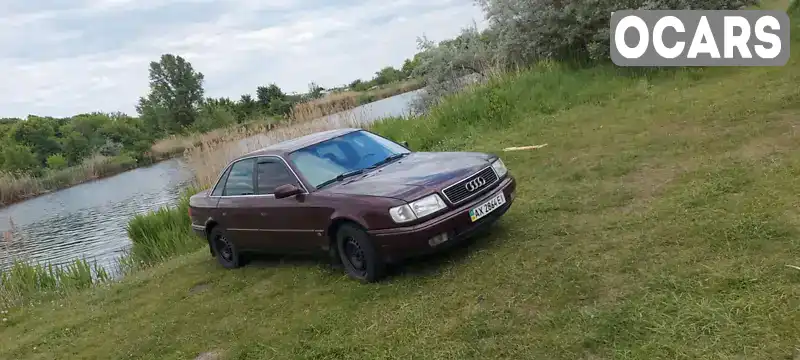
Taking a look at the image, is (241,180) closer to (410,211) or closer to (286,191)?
(286,191)

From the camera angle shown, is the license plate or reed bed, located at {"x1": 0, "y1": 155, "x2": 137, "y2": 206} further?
reed bed, located at {"x1": 0, "y1": 155, "x2": 137, "y2": 206}

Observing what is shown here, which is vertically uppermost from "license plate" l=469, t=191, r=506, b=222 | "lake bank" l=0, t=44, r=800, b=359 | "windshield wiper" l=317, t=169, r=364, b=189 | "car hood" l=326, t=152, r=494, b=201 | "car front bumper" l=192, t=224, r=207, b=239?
"windshield wiper" l=317, t=169, r=364, b=189

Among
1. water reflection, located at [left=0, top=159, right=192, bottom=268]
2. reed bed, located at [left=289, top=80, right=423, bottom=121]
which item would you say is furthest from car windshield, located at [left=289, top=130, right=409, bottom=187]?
reed bed, located at [left=289, top=80, right=423, bottom=121]

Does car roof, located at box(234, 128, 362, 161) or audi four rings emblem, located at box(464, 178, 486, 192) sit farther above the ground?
car roof, located at box(234, 128, 362, 161)

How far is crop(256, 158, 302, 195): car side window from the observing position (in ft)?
21.2

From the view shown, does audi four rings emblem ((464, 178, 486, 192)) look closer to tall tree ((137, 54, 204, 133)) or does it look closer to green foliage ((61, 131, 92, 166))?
green foliage ((61, 131, 92, 166))

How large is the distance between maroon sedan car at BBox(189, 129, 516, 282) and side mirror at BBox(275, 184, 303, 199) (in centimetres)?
1

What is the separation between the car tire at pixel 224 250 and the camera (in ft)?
25.0

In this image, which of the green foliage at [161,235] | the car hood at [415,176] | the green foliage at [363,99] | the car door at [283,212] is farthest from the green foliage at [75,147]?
the car hood at [415,176]

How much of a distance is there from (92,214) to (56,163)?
82.8ft

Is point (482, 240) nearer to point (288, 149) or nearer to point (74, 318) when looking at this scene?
point (288, 149)

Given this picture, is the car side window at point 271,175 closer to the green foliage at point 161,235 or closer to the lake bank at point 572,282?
the lake bank at point 572,282

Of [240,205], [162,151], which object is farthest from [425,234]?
A: [162,151]

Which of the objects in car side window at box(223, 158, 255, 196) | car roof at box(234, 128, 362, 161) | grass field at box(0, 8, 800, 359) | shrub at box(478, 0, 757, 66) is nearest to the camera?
grass field at box(0, 8, 800, 359)
